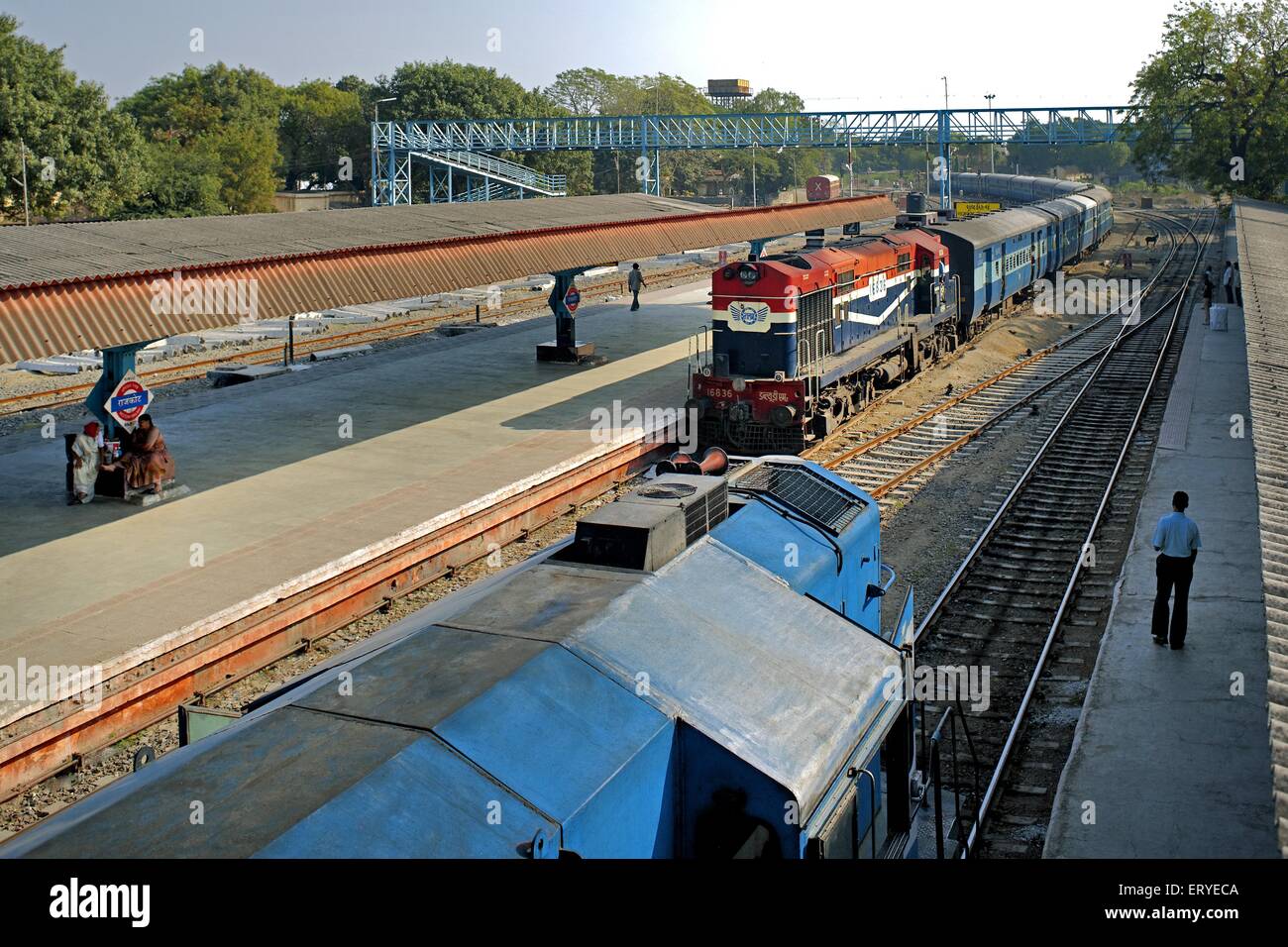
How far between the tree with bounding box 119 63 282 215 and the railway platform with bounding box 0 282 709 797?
32.0 m

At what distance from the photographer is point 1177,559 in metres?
13.2

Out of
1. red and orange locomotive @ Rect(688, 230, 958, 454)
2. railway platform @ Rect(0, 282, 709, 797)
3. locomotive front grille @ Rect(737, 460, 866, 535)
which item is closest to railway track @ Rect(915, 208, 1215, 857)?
locomotive front grille @ Rect(737, 460, 866, 535)

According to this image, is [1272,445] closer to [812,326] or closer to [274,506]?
[812,326]

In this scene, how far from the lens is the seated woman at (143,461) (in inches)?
725

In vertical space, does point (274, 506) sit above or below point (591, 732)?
below

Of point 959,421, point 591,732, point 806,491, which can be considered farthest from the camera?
point 959,421

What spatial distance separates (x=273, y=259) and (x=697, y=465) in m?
11.0

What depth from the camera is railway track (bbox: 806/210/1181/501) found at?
71.3ft

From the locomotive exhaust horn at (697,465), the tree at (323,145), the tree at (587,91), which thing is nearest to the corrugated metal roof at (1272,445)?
the locomotive exhaust horn at (697,465)

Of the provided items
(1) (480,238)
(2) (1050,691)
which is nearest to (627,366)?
(1) (480,238)

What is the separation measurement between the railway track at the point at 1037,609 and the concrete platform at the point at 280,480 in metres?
7.55

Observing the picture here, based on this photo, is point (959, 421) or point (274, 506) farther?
point (959, 421)

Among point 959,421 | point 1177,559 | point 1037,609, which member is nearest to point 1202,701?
point 1177,559

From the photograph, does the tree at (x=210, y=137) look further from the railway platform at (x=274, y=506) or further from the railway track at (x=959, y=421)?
the railway track at (x=959, y=421)
